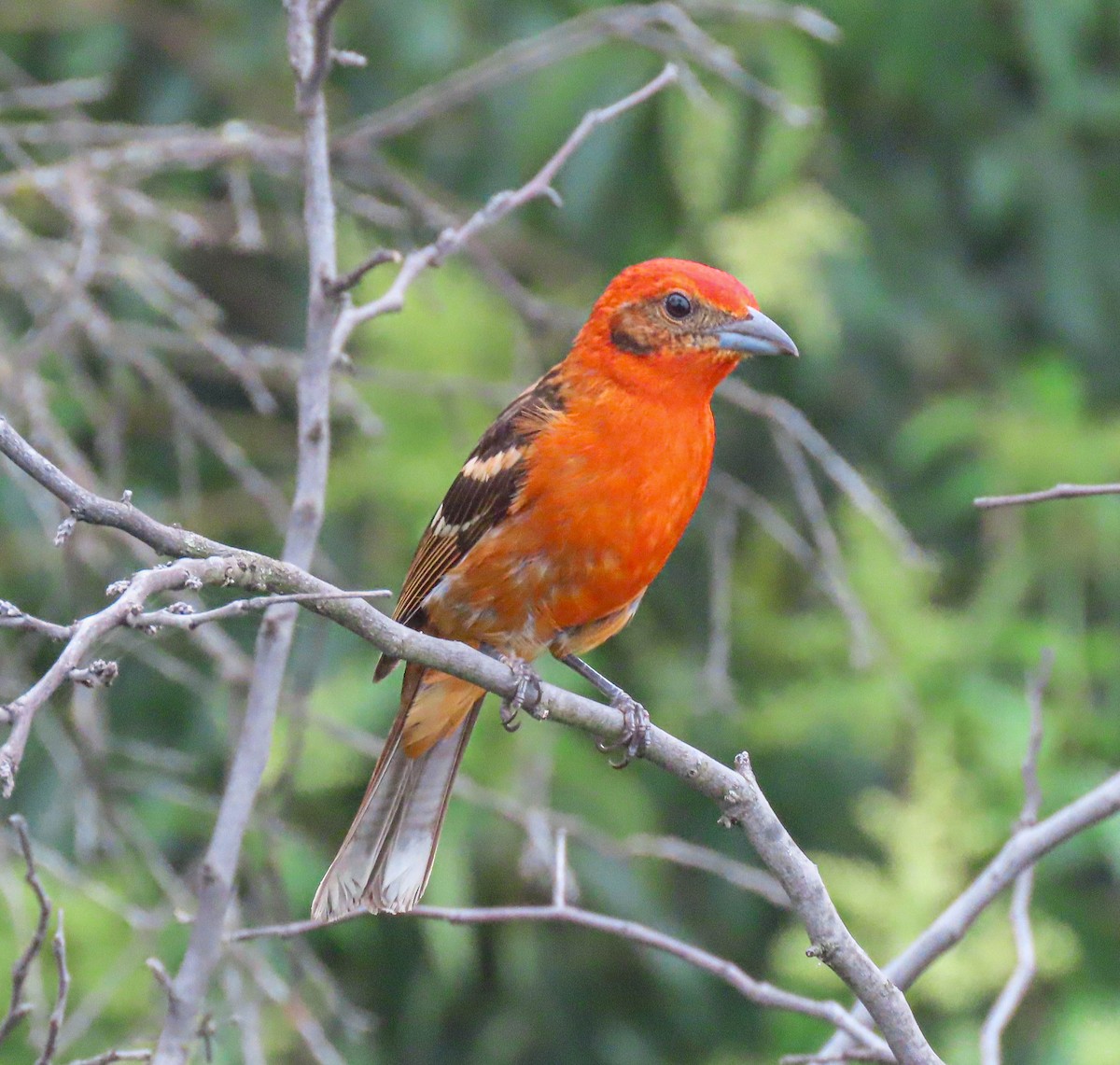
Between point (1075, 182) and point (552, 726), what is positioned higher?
point (1075, 182)

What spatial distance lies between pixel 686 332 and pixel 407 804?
1.18 m

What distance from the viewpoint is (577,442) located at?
11.0ft

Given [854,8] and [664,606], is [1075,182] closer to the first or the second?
[854,8]

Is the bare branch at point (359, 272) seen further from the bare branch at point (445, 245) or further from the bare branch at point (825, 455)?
the bare branch at point (825, 455)

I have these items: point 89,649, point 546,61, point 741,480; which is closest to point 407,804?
point 546,61

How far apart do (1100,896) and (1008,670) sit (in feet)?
3.12

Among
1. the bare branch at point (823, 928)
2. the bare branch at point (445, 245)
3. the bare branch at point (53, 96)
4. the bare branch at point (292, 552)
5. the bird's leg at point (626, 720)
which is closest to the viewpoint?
the bare branch at point (823, 928)

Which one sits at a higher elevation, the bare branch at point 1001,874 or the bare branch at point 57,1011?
the bare branch at point 1001,874

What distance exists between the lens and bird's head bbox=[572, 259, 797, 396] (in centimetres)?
347

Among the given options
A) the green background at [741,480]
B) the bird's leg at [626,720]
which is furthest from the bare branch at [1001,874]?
the green background at [741,480]

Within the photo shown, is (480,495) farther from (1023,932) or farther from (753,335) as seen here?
(1023,932)

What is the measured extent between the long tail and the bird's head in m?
0.79

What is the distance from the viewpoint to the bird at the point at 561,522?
3.28 metres

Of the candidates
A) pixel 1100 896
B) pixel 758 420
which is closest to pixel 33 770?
pixel 758 420
